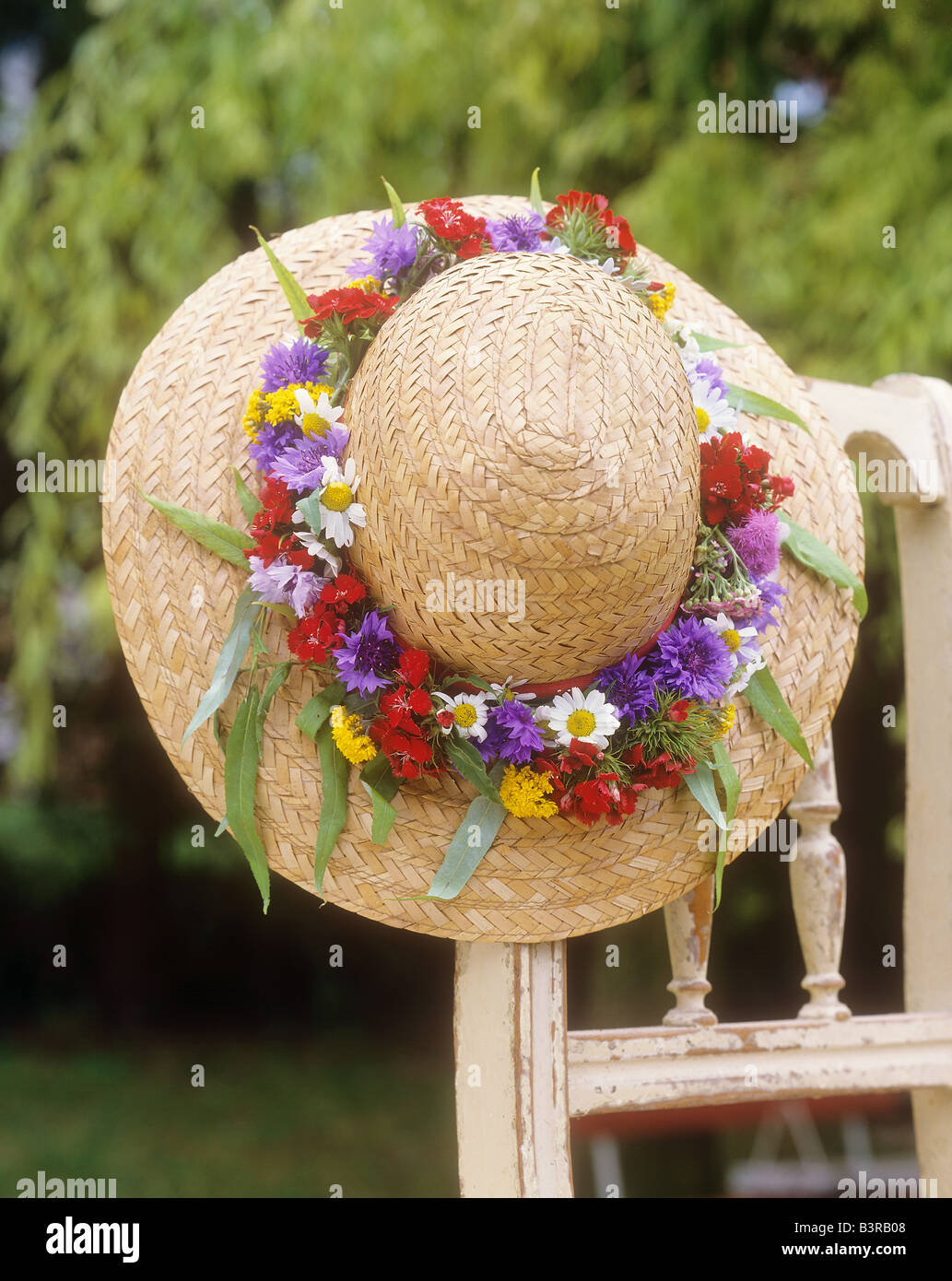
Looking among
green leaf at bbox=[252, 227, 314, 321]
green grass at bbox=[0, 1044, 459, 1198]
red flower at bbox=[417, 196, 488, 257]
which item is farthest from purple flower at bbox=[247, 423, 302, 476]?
green grass at bbox=[0, 1044, 459, 1198]

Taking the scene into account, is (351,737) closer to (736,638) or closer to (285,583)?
(285,583)

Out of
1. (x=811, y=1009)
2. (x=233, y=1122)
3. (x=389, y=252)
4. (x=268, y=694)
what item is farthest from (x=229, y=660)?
(x=233, y=1122)

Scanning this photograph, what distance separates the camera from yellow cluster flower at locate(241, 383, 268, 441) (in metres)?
1.09

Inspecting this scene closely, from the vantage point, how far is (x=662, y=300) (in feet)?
3.75

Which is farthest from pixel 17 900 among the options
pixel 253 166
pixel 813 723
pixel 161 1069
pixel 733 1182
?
pixel 813 723

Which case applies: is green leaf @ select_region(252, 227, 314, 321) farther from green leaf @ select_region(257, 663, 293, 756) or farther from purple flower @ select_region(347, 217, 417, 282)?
green leaf @ select_region(257, 663, 293, 756)

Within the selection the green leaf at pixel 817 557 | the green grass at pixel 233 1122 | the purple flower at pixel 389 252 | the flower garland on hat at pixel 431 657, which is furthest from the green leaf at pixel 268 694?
the green grass at pixel 233 1122

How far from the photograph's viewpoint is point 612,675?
3.58 ft

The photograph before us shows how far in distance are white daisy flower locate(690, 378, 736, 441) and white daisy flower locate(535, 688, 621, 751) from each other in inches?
10.1

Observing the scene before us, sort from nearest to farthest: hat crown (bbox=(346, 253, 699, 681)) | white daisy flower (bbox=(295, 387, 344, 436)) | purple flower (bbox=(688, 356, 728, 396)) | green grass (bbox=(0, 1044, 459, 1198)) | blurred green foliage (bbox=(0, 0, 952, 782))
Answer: hat crown (bbox=(346, 253, 699, 681)), white daisy flower (bbox=(295, 387, 344, 436)), purple flower (bbox=(688, 356, 728, 396)), blurred green foliage (bbox=(0, 0, 952, 782)), green grass (bbox=(0, 1044, 459, 1198))

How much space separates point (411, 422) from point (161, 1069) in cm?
385

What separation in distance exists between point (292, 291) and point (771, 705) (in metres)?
0.54

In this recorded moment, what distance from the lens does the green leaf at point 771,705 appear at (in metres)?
1.16

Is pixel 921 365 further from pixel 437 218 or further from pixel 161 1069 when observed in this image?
pixel 161 1069
